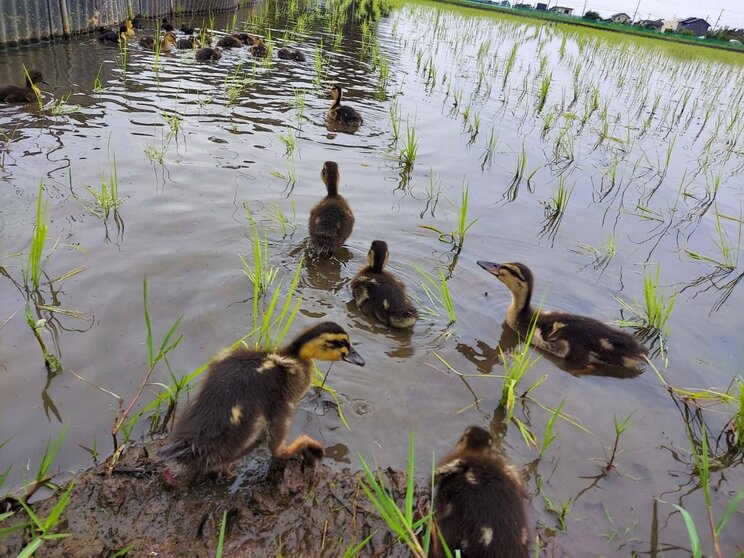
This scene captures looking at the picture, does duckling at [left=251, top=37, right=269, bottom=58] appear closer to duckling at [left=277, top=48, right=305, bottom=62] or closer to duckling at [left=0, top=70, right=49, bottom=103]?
duckling at [left=277, top=48, right=305, bottom=62]

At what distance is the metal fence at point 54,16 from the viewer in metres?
9.35

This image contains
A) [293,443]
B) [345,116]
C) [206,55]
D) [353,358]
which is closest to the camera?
[293,443]

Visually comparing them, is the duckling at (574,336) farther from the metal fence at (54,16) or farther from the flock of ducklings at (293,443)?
the metal fence at (54,16)

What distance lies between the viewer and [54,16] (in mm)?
10414

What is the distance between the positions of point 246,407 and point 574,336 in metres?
2.46

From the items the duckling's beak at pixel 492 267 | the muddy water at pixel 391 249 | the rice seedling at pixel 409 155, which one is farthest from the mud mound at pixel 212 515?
the rice seedling at pixel 409 155

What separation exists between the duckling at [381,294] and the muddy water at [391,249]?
0.12 metres

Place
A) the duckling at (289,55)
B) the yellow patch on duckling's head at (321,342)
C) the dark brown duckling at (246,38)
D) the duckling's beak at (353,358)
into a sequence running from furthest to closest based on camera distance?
1. the dark brown duckling at (246,38)
2. the duckling at (289,55)
3. the duckling's beak at (353,358)
4. the yellow patch on duckling's head at (321,342)

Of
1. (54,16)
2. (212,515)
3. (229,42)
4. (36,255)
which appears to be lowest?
(212,515)

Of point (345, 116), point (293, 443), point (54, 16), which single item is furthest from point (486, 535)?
point (54, 16)

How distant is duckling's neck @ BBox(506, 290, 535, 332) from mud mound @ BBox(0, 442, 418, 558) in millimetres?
1936

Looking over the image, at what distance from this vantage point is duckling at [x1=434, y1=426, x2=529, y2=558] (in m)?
2.02

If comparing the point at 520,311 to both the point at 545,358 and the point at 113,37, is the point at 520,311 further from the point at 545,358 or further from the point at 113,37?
the point at 113,37

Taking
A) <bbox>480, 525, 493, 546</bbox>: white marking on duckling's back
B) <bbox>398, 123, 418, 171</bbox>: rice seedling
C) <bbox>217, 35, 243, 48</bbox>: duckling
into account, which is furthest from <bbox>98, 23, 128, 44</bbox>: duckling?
<bbox>480, 525, 493, 546</bbox>: white marking on duckling's back
